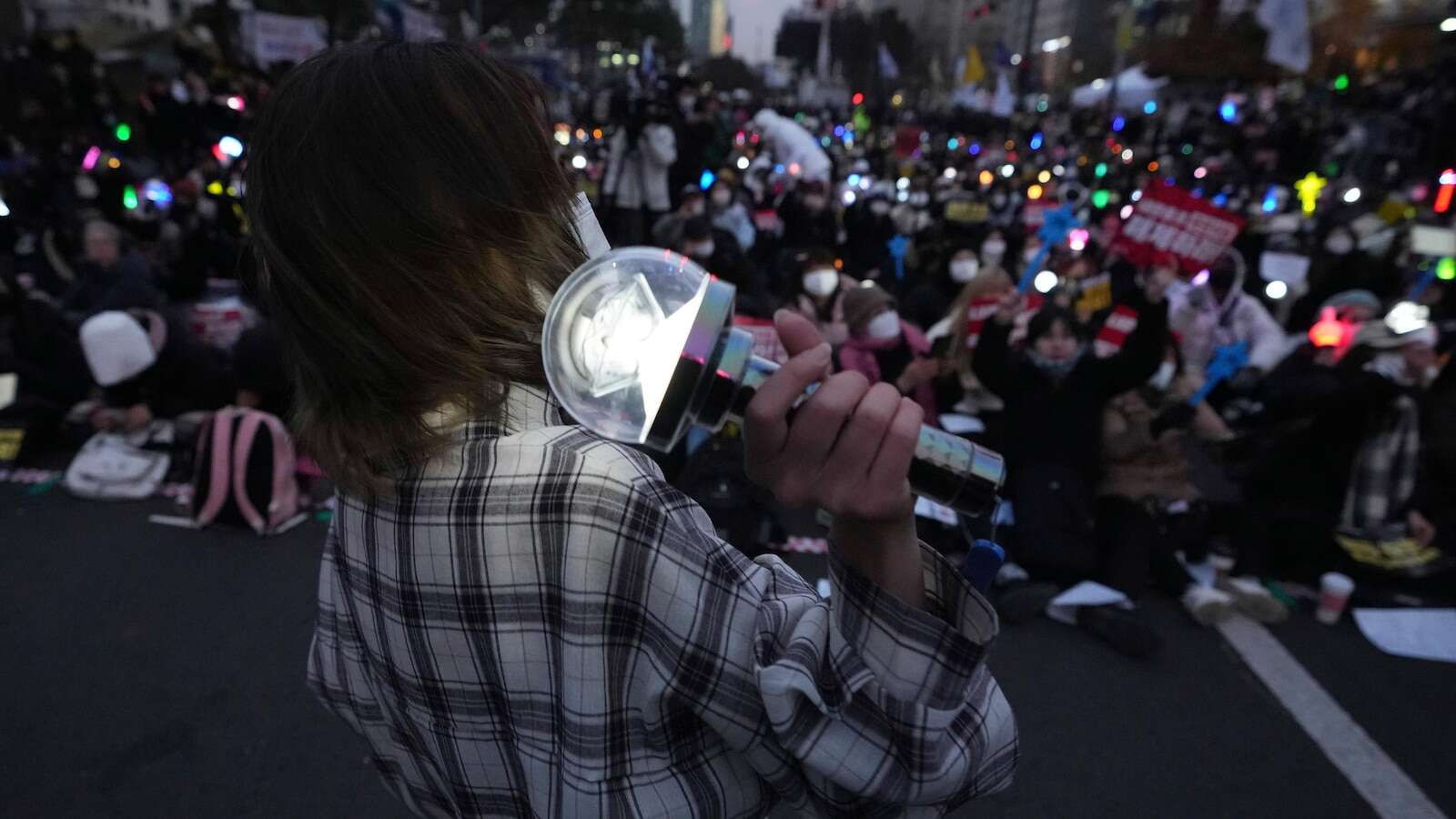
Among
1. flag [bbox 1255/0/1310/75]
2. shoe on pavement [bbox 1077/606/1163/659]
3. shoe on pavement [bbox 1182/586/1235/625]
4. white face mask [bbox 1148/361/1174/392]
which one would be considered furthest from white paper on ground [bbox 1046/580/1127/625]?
flag [bbox 1255/0/1310/75]

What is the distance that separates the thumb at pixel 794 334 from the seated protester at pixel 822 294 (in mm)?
4589

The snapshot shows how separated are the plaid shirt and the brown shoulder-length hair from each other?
69 millimetres

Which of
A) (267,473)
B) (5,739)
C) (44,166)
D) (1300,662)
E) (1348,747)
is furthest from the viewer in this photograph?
(44,166)

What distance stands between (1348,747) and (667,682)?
12.2 feet

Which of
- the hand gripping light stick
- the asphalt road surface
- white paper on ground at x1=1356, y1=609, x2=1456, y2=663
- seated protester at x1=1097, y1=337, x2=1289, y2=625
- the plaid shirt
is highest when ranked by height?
the hand gripping light stick

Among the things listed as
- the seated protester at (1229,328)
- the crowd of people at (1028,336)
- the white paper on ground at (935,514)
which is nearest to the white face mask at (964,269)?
the crowd of people at (1028,336)

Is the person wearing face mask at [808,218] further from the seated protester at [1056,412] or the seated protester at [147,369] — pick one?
the seated protester at [147,369]

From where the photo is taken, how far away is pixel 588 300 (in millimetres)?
651

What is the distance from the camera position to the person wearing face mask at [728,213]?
30.8 ft

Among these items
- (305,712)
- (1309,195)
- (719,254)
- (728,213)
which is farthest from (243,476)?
(1309,195)

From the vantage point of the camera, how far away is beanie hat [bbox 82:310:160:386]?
5074 millimetres

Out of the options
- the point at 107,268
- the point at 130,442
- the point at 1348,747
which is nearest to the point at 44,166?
the point at 107,268

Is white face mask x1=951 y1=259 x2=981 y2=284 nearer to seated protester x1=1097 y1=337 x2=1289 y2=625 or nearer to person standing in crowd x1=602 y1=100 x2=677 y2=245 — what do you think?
seated protester x1=1097 y1=337 x2=1289 y2=625

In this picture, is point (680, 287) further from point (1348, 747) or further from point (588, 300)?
point (1348, 747)
